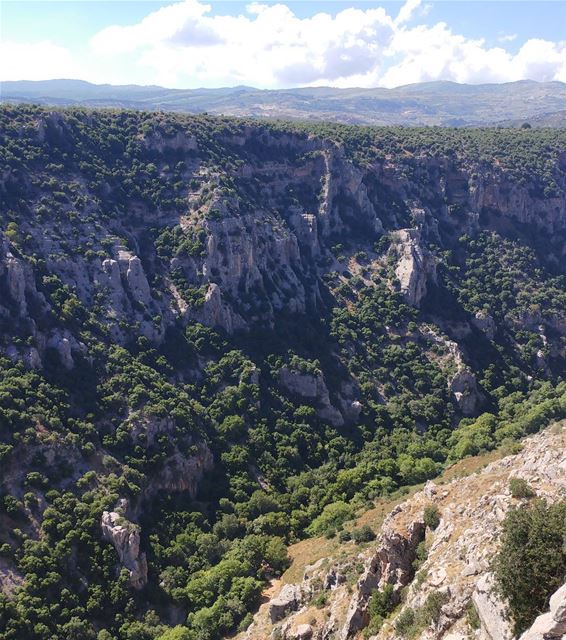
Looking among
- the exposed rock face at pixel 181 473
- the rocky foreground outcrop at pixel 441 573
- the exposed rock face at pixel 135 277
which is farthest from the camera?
the exposed rock face at pixel 135 277

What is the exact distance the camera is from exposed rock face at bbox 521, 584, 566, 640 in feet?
76.8

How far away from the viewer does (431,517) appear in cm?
4675

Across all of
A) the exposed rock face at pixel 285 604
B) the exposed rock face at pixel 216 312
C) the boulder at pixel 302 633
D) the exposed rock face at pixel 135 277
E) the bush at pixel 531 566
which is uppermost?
the exposed rock face at pixel 135 277

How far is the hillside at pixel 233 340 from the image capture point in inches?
2837

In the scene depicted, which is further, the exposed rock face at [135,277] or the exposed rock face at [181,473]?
the exposed rock face at [135,277]

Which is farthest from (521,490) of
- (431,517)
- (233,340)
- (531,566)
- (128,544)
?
(233,340)

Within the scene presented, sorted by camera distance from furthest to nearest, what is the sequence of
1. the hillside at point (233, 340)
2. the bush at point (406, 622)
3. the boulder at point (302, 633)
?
the hillside at point (233, 340), the boulder at point (302, 633), the bush at point (406, 622)

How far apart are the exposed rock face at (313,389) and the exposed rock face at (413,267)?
3567cm

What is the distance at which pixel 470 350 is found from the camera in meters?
125

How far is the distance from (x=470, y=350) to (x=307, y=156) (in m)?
71.5

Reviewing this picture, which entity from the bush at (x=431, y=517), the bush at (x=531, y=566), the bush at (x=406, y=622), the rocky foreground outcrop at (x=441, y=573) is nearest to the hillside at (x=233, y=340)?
the rocky foreground outcrop at (x=441, y=573)

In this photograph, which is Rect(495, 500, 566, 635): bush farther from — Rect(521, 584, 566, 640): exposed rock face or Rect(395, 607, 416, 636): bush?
Rect(395, 607, 416, 636): bush

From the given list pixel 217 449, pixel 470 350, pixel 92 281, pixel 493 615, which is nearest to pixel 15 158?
pixel 92 281

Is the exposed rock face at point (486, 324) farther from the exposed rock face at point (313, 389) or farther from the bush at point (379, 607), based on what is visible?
the bush at point (379, 607)
